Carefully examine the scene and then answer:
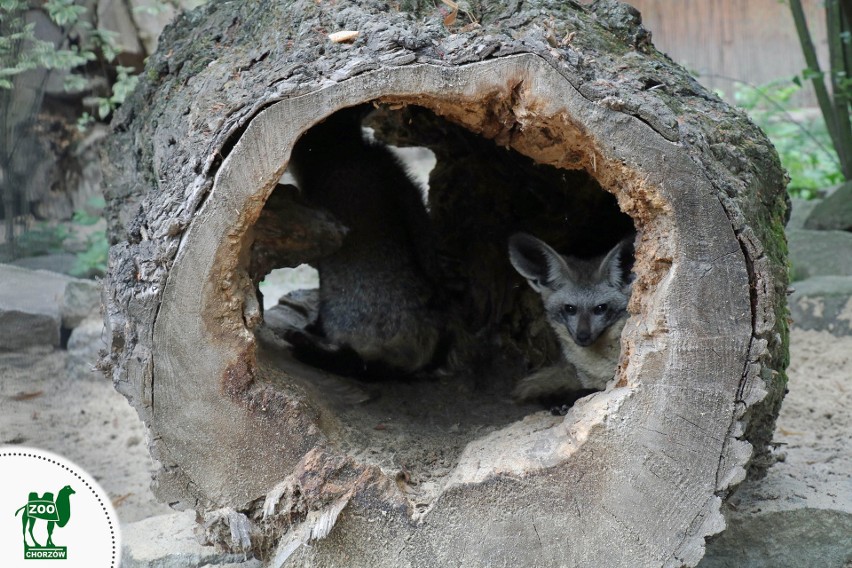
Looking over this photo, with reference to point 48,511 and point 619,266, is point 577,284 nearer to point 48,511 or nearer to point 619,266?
point 619,266

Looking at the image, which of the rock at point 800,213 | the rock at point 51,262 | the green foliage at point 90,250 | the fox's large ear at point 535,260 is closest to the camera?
the fox's large ear at point 535,260

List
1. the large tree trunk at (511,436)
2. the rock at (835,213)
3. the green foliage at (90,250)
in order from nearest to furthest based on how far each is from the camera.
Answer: the large tree trunk at (511,436), the green foliage at (90,250), the rock at (835,213)

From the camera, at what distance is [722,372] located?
2.39m

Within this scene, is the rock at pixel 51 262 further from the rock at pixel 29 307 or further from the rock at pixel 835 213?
the rock at pixel 835 213

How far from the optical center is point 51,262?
532 cm

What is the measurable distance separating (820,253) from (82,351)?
542 cm

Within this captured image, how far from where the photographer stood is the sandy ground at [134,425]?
11.4 feet

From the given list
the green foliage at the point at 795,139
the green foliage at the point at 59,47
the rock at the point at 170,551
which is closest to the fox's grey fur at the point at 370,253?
the rock at the point at 170,551

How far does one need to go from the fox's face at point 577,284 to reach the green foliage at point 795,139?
4.68 m

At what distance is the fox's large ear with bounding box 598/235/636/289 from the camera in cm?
375

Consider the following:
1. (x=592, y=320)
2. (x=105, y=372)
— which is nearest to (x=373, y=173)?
(x=592, y=320)

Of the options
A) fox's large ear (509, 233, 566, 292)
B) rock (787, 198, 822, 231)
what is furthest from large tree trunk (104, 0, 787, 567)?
rock (787, 198, 822, 231)

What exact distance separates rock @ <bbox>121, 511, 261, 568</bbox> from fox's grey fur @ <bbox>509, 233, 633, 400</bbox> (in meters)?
1.48

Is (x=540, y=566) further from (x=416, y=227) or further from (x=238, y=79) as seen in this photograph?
(x=416, y=227)
